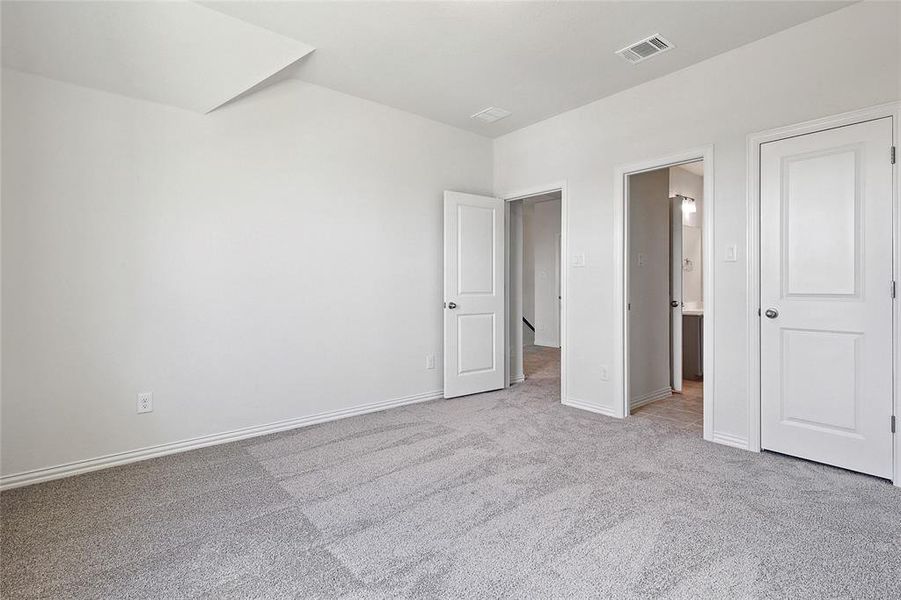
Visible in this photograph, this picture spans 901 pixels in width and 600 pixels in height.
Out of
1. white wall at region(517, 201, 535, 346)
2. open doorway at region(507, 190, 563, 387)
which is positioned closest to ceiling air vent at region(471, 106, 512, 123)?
open doorway at region(507, 190, 563, 387)

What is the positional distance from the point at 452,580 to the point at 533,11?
283 centimetres

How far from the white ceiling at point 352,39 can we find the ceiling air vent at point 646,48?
2.0 inches

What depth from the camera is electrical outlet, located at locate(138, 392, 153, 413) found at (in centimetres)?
275

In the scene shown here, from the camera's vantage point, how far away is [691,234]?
231 inches

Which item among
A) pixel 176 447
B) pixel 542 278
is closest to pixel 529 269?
pixel 542 278

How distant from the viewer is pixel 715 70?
117 inches

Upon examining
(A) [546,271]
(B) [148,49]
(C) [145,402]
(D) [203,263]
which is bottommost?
(C) [145,402]

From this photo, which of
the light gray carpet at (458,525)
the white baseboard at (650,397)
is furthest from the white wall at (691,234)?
the light gray carpet at (458,525)

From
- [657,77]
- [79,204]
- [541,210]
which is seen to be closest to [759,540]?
[657,77]

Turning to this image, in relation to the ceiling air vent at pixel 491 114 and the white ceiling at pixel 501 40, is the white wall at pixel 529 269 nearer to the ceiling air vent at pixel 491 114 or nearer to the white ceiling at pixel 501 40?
the ceiling air vent at pixel 491 114

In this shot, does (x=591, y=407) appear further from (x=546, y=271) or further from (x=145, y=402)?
(x=546, y=271)

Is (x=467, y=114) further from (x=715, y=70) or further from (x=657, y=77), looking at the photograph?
(x=715, y=70)

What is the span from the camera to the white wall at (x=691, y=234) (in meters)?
5.64

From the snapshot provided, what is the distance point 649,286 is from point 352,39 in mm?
3208
